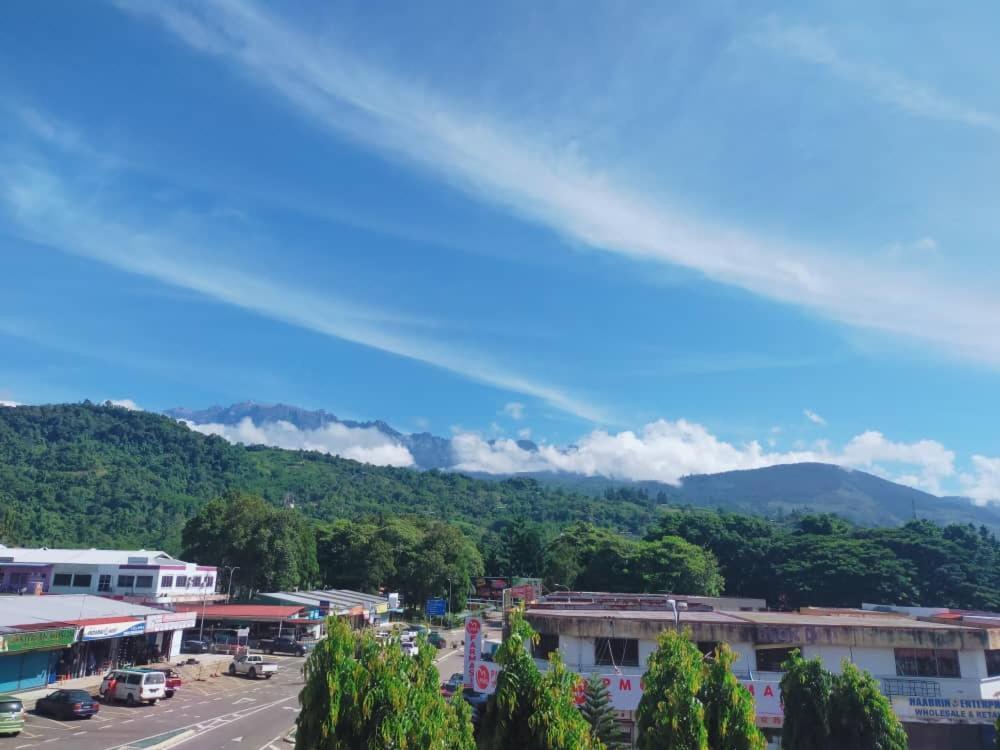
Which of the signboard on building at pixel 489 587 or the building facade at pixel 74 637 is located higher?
the building facade at pixel 74 637

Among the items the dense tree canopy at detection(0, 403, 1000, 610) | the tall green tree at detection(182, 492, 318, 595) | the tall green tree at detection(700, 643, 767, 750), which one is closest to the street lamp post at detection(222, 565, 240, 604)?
the tall green tree at detection(182, 492, 318, 595)

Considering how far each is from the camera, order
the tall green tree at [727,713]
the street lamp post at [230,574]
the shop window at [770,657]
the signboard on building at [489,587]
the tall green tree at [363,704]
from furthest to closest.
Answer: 1. the signboard on building at [489,587]
2. the street lamp post at [230,574]
3. the shop window at [770,657]
4. the tall green tree at [727,713]
5. the tall green tree at [363,704]

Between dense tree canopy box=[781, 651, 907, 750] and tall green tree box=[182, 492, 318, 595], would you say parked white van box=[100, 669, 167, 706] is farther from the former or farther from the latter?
tall green tree box=[182, 492, 318, 595]

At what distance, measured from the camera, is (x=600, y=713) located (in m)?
20.3

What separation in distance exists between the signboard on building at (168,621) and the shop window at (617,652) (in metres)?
30.5

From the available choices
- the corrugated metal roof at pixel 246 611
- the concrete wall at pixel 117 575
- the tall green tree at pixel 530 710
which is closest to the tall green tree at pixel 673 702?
the tall green tree at pixel 530 710

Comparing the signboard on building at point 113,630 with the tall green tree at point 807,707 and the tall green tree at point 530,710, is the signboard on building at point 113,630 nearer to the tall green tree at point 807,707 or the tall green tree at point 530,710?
the tall green tree at point 807,707

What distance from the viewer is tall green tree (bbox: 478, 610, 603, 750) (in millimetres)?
8883

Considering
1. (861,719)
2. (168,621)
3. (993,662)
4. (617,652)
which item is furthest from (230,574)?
(861,719)

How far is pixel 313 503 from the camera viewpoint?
194 metres

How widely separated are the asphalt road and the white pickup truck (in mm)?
2778

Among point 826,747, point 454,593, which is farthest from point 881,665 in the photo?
point 454,593

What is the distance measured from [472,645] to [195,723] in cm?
1429

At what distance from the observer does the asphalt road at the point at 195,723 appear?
2527 centimetres
